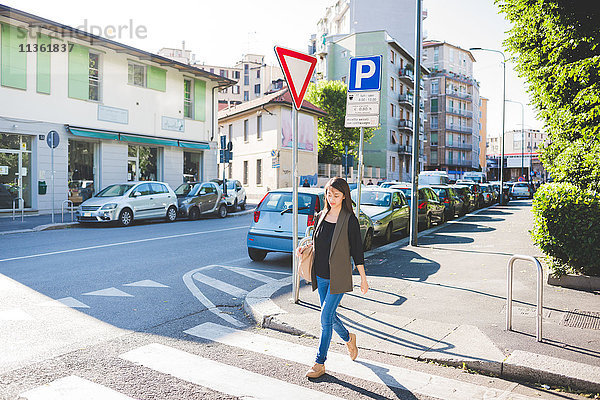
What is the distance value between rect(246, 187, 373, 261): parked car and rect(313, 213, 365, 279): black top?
15.9ft

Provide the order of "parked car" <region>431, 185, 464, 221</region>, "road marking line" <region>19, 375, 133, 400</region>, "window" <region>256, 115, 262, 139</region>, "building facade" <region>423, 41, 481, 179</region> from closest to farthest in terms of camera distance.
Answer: "road marking line" <region>19, 375, 133, 400</region>, "parked car" <region>431, 185, 464, 221</region>, "window" <region>256, 115, 262, 139</region>, "building facade" <region>423, 41, 481, 179</region>

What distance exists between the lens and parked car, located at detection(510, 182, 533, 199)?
147 ft

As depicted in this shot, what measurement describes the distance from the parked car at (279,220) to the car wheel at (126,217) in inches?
334

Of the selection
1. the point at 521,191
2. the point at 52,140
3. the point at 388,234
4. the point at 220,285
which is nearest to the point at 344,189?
the point at 220,285

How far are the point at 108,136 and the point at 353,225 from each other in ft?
68.1

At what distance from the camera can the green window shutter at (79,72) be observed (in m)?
21.5

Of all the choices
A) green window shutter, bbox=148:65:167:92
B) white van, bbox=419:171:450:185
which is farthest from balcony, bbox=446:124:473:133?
green window shutter, bbox=148:65:167:92

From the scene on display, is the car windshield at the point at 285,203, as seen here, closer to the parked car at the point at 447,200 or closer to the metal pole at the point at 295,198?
the metal pole at the point at 295,198

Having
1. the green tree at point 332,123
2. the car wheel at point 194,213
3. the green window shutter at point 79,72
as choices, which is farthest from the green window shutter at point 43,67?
the green tree at point 332,123

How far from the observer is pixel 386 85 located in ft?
177

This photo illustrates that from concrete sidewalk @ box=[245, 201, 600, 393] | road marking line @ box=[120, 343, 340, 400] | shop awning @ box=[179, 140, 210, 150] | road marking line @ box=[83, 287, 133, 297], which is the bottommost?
road marking line @ box=[120, 343, 340, 400]

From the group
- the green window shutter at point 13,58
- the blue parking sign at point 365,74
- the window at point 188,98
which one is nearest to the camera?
the blue parking sign at point 365,74

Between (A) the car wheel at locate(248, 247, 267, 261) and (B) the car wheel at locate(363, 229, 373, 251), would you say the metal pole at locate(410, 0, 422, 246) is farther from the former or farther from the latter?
(A) the car wheel at locate(248, 247, 267, 261)

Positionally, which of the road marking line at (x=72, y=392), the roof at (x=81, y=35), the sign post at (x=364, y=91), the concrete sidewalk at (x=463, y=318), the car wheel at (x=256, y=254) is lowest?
the road marking line at (x=72, y=392)
